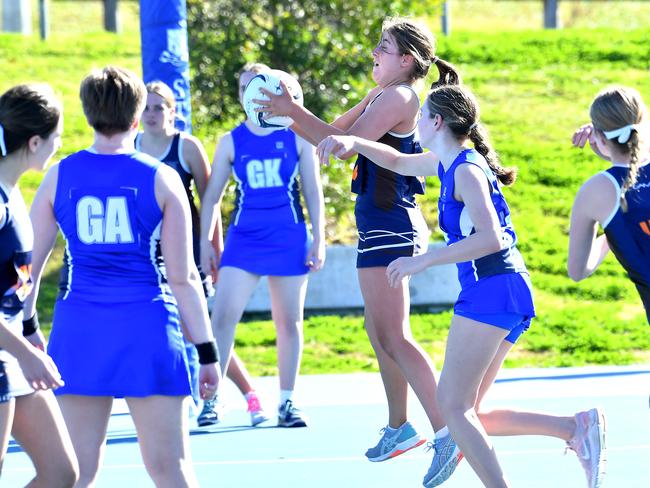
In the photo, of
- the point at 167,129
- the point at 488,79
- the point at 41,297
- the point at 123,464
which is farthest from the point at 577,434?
the point at 488,79

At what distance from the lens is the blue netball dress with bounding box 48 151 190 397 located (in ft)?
14.2

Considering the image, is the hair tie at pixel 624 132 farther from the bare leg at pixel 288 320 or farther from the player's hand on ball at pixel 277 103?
the bare leg at pixel 288 320

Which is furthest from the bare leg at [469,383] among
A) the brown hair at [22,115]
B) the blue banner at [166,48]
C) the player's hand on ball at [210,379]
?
the blue banner at [166,48]

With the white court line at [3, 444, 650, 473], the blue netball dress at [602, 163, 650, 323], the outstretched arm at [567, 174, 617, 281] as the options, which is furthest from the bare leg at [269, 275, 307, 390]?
the blue netball dress at [602, 163, 650, 323]

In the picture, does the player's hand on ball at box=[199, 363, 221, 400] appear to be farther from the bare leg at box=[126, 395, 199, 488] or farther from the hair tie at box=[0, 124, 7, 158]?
the hair tie at box=[0, 124, 7, 158]

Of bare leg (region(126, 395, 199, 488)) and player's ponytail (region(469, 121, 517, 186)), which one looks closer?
bare leg (region(126, 395, 199, 488))

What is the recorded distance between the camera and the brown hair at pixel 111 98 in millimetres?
4305

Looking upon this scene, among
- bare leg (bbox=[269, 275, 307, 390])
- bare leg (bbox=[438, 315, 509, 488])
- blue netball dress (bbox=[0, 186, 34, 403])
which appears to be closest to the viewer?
blue netball dress (bbox=[0, 186, 34, 403])

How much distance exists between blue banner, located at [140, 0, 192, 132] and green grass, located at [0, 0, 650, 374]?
2.26 meters

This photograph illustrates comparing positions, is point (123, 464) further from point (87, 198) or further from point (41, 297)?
point (41, 297)

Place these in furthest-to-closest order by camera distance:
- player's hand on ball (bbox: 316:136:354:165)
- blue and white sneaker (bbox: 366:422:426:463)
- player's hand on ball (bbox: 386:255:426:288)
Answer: blue and white sneaker (bbox: 366:422:426:463), player's hand on ball (bbox: 316:136:354:165), player's hand on ball (bbox: 386:255:426:288)

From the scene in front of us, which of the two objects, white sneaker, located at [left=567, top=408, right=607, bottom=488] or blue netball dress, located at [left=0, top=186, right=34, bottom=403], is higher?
blue netball dress, located at [left=0, top=186, right=34, bottom=403]

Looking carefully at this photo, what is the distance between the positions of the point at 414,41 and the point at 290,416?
8.25 feet

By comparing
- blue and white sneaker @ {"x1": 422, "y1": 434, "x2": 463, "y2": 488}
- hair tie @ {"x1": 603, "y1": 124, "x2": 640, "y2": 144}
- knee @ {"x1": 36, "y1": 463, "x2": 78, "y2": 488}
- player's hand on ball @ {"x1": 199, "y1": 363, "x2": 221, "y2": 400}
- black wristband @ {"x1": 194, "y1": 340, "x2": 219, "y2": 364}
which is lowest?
blue and white sneaker @ {"x1": 422, "y1": 434, "x2": 463, "y2": 488}
